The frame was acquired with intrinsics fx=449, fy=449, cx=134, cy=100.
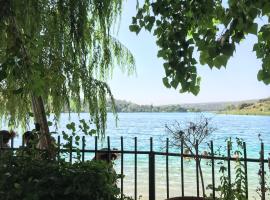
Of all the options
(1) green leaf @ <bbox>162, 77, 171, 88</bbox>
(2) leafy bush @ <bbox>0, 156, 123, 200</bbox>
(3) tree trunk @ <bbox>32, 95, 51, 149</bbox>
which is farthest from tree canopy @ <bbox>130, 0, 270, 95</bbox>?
(3) tree trunk @ <bbox>32, 95, 51, 149</bbox>

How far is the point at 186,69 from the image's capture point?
136 inches

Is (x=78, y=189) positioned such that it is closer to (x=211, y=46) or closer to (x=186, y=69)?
(x=186, y=69)

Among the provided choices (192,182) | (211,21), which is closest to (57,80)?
(211,21)

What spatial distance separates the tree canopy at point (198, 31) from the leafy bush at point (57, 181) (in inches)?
64.2

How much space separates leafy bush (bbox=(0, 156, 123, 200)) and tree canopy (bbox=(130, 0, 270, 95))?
1632 mm

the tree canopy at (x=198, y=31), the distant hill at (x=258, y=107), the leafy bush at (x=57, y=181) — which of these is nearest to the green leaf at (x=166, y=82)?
the tree canopy at (x=198, y=31)

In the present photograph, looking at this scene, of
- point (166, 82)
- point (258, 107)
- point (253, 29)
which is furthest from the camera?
point (258, 107)

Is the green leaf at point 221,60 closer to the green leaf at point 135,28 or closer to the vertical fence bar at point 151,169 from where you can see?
the green leaf at point 135,28

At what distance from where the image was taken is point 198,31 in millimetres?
3629

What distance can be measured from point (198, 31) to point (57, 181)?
2.21 meters

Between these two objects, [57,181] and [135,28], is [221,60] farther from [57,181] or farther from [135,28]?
[57,181]

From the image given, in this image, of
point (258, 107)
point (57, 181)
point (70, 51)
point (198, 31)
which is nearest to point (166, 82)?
point (198, 31)

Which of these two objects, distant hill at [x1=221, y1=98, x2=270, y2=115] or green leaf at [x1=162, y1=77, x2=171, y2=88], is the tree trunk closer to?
green leaf at [x1=162, y1=77, x2=171, y2=88]

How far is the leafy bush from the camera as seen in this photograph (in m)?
4.62
